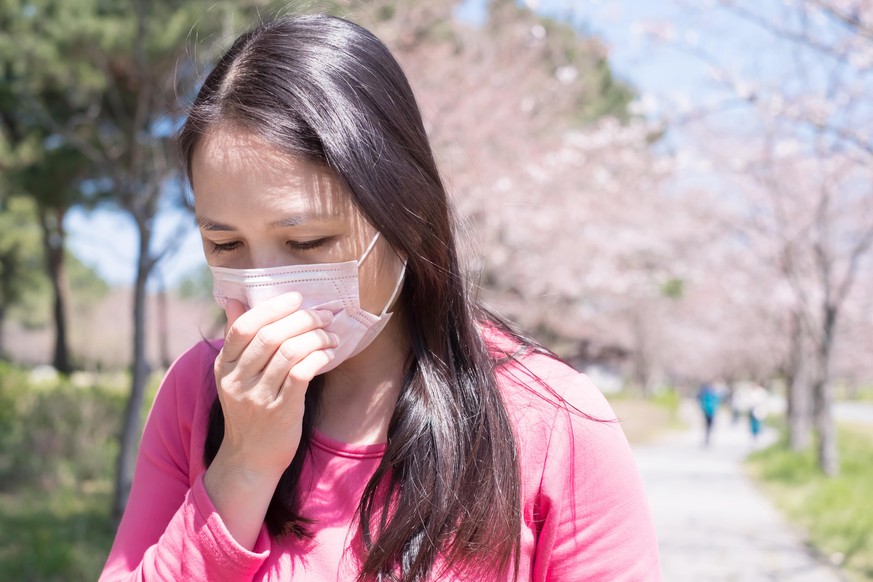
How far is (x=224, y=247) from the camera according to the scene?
54.1 inches

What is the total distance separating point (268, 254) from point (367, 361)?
0.91 feet

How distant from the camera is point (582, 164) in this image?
14164mm

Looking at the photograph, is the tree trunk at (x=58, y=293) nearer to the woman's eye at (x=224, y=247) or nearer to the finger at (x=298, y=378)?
the woman's eye at (x=224, y=247)

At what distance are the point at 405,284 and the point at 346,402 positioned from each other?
0.22m

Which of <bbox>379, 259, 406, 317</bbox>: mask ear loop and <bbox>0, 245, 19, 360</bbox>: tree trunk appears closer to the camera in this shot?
<bbox>379, 259, 406, 317</bbox>: mask ear loop

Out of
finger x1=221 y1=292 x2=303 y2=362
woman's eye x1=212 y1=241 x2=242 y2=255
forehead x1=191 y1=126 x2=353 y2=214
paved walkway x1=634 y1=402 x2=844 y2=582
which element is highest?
forehead x1=191 y1=126 x2=353 y2=214

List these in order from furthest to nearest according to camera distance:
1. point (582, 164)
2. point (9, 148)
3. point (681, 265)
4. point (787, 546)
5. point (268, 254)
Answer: point (681, 265)
point (582, 164)
point (9, 148)
point (787, 546)
point (268, 254)

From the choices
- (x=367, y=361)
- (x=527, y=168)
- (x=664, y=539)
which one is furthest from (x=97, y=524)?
(x=527, y=168)

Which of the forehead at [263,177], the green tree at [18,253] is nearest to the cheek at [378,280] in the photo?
the forehead at [263,177]

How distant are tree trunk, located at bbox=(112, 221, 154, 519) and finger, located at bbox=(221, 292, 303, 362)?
17.7 feet

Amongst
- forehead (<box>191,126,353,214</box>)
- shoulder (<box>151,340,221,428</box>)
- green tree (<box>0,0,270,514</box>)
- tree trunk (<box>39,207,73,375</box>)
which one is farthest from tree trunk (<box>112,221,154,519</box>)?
tree trunk (<box>39,207,73,375</box>)

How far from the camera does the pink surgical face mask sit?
1.33 m

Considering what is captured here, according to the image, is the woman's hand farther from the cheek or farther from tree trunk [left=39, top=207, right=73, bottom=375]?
tree trunk [left=39, top=207, right=73, bottom=375]

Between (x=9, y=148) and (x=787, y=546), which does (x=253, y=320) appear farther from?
(x=9, y=148)
